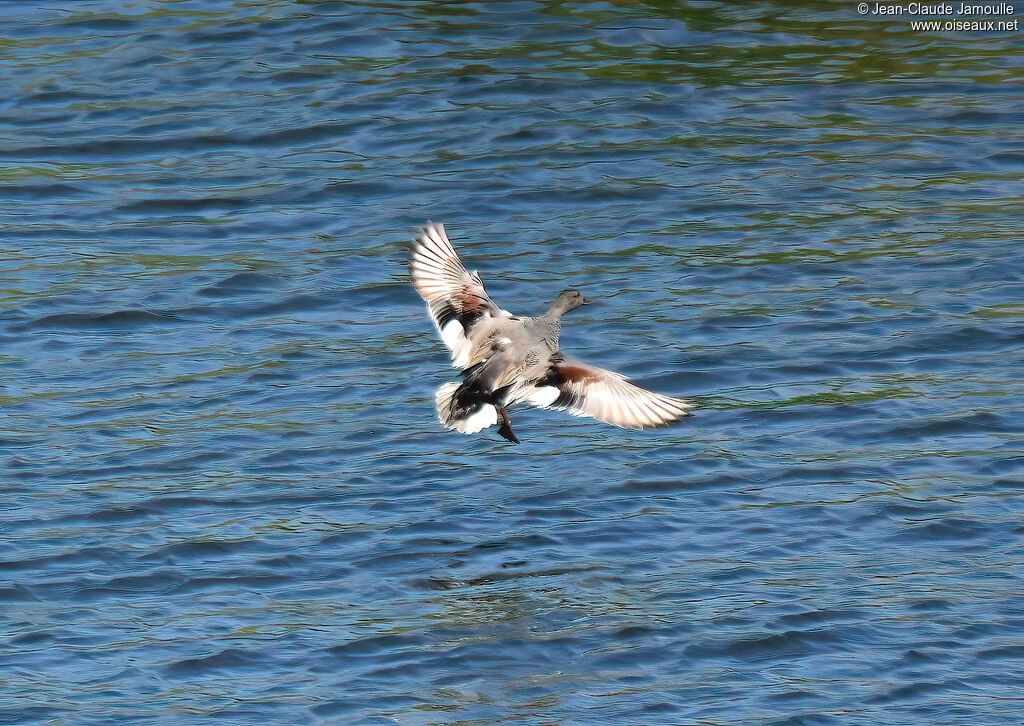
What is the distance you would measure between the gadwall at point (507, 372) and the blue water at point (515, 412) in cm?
65

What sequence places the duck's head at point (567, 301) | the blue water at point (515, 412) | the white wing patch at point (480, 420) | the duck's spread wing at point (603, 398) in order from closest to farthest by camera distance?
the blue water at point (515, 412)
the duck's spread wing at point (603, 398)
the white wing patch at point (480, 420)
the duck's head at point (567, 301)

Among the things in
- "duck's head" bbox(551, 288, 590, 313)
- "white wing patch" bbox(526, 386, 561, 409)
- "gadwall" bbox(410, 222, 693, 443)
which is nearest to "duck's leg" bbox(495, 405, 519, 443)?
"gadwall" bbox(410, 222, 693, 443)

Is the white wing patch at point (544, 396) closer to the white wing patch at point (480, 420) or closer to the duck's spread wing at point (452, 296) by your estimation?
the white wing patch at point (480, 420)

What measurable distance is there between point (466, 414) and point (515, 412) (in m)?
2.04

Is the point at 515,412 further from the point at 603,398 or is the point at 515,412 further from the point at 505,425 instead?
the point at 603,398

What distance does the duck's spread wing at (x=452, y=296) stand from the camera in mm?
8195

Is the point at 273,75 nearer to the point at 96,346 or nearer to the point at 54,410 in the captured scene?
A: the point at 96,346

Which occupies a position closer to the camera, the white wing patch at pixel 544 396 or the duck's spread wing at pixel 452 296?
the white wing patch at pixel 544 396

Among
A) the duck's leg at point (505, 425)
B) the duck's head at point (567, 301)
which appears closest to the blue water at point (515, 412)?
the duck's leg at point (505, 425)

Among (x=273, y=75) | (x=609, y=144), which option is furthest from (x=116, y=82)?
(x=609, y=144)

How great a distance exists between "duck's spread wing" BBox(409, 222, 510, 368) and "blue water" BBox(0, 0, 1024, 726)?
2.61 feet

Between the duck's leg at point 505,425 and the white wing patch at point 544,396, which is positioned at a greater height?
the white wing patch at point 544,396

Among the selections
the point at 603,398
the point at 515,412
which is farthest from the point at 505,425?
the point at 515,412


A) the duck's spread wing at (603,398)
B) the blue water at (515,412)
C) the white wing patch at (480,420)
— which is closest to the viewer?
the blue water at (515,412)
